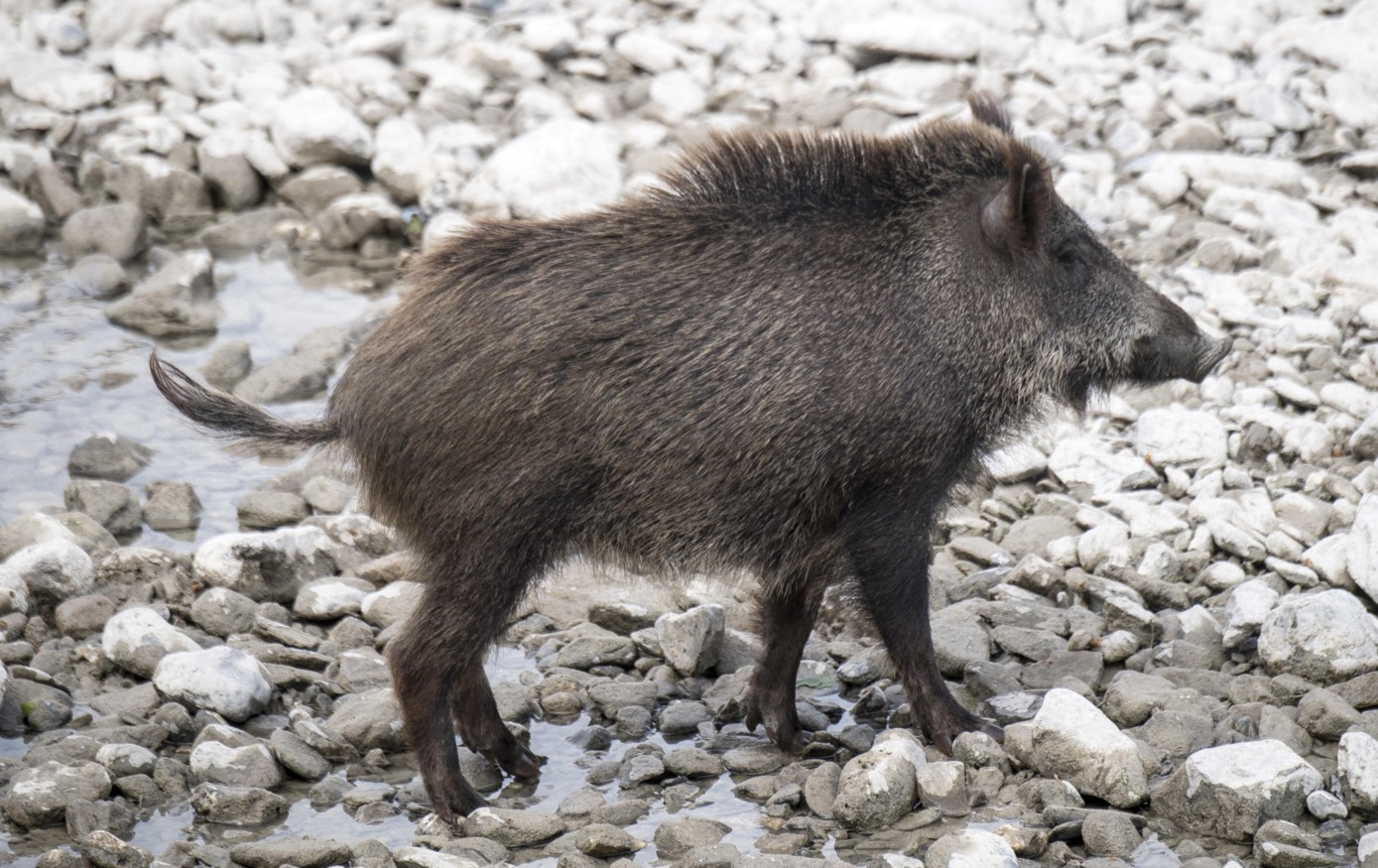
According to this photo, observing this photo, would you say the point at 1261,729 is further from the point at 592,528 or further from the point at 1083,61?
the point at 1083,61

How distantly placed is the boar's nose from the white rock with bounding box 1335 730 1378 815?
1.37 m

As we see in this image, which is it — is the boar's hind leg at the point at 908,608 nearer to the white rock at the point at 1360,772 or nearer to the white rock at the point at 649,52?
the white rock at the point at 1360,772

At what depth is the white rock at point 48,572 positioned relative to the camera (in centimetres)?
598

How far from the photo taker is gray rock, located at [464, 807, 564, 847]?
4691 millimetres

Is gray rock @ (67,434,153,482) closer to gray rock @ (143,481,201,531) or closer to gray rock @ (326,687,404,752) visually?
gray rock @ (143,481,201,531)

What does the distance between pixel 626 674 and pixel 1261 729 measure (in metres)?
2.17

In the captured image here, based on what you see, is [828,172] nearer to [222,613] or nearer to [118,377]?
[222,613]

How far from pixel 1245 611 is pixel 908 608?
1339 millimetres

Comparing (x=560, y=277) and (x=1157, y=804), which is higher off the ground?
(x=560, y=277)

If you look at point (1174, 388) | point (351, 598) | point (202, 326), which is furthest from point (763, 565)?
point (202, 326)

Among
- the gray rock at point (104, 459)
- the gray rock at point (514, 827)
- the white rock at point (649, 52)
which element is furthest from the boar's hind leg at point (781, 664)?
the white rock at point (649, 52)

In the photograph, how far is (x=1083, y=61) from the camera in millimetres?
10422

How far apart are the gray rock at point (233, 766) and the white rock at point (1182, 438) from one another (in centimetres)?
392

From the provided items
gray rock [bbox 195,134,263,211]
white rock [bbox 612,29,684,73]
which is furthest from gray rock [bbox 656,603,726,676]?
white rock [bbox 612,29,684,73]
